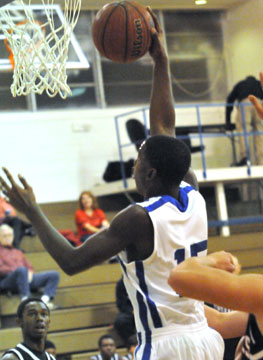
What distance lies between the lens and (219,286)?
1.89m

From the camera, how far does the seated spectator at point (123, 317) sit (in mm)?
8219

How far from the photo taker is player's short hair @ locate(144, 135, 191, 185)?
9.71ft

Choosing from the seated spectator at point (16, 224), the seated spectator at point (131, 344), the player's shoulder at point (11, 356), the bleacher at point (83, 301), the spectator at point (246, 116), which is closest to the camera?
the player's shoulder at point (11, 356)

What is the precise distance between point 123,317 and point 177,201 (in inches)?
213

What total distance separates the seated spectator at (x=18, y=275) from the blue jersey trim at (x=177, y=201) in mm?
5149

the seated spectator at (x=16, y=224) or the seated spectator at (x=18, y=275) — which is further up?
the seated spectator at (x=16, y=224)

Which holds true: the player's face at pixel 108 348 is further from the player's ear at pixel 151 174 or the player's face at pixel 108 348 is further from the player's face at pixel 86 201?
the player's ear at pixel 151 174

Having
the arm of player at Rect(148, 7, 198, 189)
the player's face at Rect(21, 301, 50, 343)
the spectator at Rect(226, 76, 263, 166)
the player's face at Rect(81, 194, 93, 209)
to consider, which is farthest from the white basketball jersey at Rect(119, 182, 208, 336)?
the spectator at Rect(226, 76, 263, 166)

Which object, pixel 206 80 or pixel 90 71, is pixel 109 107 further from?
pixel 206 80

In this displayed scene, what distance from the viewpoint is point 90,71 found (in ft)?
38.0

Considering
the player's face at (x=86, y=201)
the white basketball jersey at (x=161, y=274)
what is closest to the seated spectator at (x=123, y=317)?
the player's face at (x=86, y=201)

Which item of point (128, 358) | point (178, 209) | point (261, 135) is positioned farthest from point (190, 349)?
point (261, 135)

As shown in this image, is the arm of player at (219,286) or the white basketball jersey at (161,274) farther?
the white basketball jersey at (161,274)

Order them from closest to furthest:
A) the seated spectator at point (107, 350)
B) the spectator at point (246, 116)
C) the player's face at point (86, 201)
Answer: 1. the seated spectator at point (107, 350)
2. the player's face at point (86, 201)
3. the spectator at point (246, 116)
